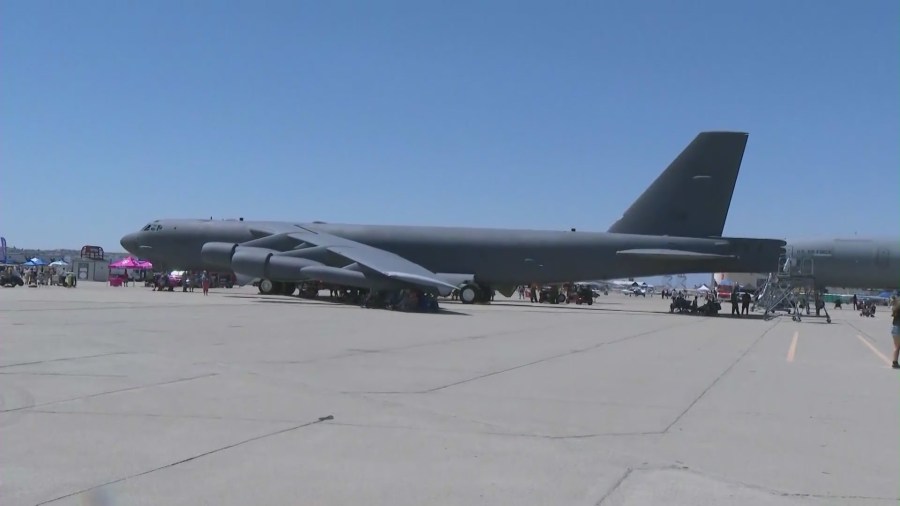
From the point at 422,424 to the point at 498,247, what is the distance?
1069 inches

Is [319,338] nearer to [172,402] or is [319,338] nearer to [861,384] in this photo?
[172,402]

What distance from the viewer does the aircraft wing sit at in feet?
89.4

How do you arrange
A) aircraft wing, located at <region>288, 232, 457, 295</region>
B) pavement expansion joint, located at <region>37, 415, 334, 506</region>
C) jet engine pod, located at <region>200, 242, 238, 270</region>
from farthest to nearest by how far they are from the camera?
jet engine pod, located at <region>200, 242, 238, 270</region> < aircraft wing, located at <region>288, 232, 457, 295</region> < pavement expansion joint, located at <region>37, 415, 334, 506</region>

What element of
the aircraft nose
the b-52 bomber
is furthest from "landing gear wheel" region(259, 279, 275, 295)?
the aircraft nose

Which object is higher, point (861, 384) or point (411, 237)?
point (411, 237)

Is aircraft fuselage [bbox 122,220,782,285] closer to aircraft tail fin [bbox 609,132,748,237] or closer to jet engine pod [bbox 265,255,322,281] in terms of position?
aircraft tail fin [bbox 609,132,748,237]

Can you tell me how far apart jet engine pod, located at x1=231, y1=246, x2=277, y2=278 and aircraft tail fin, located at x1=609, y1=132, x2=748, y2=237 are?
15.2m

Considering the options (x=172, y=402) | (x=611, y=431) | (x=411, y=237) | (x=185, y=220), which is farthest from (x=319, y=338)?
(x=185, y=220)

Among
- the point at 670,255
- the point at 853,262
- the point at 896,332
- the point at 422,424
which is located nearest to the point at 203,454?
the point at 422,424

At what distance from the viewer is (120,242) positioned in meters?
38.4

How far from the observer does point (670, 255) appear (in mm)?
31969

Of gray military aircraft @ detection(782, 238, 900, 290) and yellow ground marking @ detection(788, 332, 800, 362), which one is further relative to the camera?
gray military aircraft @ detection(782, 238, 900, 290)

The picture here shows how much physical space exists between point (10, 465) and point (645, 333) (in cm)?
1757

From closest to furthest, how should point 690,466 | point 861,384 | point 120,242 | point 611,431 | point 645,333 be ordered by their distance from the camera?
point 690,466 → point 611,431 → point 861,384 → point 645,333 → point 120,242
